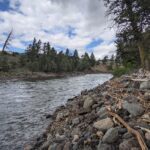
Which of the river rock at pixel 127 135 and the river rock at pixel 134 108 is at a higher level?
the river rock at pixel 134 108

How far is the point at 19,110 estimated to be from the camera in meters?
21.1

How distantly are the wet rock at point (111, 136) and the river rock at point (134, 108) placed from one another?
1.30m

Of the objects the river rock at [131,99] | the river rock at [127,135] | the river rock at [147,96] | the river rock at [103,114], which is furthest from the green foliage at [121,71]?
the river rock at [127,135]

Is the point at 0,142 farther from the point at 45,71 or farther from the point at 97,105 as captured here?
the point at 45,71

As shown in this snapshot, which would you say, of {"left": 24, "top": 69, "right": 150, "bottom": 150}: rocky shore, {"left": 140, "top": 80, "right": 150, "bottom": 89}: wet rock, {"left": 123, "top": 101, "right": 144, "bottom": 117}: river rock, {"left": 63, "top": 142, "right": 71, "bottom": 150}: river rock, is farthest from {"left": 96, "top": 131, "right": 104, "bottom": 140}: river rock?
{"left": 140, "top": 80, "right": 150, "bottom": 89}: wet rock

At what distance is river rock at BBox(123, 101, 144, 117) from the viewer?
9.77 m

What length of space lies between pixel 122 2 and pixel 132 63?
1047 cm

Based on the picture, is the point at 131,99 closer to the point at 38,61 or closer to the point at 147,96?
the point at 147,96

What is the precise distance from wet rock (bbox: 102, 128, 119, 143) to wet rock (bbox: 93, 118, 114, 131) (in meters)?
0.63

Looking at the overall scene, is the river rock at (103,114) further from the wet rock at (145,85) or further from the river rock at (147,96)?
the wet rock at (145,85)

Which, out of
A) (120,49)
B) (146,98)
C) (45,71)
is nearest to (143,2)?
(120,49)

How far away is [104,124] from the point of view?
9.63m

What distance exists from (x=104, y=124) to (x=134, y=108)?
1233mm

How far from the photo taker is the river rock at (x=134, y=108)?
977 centimetres
